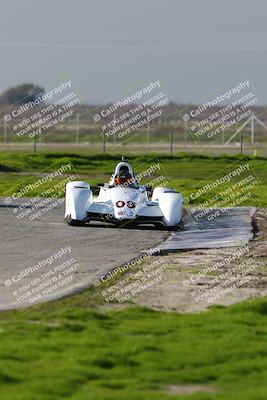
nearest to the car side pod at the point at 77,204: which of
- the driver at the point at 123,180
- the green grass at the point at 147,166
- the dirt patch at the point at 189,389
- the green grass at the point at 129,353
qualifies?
the driver at the point at 123,180

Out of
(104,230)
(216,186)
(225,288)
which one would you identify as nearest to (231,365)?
(225,288)

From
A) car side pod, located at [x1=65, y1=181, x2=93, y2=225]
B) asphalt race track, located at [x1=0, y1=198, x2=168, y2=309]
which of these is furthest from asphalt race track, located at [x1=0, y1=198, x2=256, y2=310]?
car side pod, located at [x1=65, y1=181, x2=93, y2=225]

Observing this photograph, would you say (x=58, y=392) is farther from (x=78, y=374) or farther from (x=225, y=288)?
(x=225, y=288)

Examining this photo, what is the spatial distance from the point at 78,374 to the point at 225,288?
5989 millimetres

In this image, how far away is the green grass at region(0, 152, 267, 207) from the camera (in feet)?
128

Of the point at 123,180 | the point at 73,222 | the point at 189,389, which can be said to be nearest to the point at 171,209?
the point at 123,180

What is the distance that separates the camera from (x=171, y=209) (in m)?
24.9

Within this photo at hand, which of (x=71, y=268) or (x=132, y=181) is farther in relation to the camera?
(x=132, y=181)

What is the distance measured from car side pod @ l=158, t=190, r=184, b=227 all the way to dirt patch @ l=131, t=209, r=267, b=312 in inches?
130

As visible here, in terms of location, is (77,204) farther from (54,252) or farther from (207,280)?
(207,280)

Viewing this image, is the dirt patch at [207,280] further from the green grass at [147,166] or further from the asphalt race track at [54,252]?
the green grass at [147,166]

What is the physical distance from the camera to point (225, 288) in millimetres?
16219

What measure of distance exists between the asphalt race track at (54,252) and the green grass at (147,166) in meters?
10.1

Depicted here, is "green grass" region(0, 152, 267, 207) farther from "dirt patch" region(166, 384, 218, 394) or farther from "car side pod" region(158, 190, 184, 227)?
"dirt patch" region(166, 384, 218, 394)
